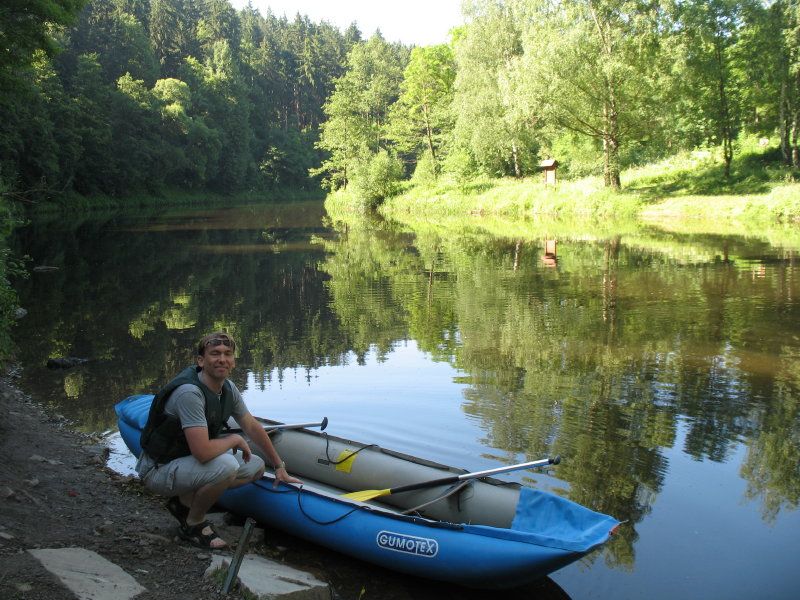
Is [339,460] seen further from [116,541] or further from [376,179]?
[376,179]

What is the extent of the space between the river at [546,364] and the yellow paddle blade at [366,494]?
4.11 feet

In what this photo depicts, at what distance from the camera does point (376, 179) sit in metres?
45.6

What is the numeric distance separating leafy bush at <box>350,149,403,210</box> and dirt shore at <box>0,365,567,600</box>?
40006 millimetres

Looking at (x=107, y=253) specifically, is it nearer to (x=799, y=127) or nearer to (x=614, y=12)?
(x=614, y=12)

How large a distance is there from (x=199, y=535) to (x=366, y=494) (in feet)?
3.84

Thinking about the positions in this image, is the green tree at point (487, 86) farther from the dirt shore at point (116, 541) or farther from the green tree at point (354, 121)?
the dirt shore at point (116, 541)

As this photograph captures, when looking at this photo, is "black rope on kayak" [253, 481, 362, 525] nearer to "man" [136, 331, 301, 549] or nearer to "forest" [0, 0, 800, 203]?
"man" [136, 331, 301, 549]

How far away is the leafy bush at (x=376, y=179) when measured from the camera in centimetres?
4525

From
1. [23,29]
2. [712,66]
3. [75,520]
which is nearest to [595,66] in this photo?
[712,66]

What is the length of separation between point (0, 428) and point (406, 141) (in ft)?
147

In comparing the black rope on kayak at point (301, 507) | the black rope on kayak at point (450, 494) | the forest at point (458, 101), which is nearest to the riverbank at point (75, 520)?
the black rope on kayak at point (301, 507)

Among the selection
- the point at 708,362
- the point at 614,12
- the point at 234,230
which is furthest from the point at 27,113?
the point at 708,362

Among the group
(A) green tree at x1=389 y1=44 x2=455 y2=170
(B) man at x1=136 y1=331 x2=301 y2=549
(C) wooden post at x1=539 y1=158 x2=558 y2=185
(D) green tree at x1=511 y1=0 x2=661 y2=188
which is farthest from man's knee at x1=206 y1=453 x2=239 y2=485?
(A) green tree at x1=389 y1=44 x2=455 y2=170

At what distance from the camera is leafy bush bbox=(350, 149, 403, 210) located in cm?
4525
